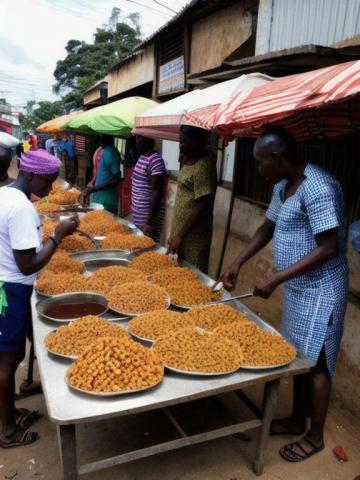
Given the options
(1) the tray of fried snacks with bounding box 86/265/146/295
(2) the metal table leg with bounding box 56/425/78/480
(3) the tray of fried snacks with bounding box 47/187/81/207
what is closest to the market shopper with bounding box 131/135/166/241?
(3) the tray of fried snacks with bounding box 47/187/81/207

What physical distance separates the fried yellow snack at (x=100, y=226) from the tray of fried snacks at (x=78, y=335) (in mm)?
2067

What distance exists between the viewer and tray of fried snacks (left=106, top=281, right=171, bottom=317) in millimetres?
2359

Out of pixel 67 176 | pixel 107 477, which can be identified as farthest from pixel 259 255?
pixel 67 176

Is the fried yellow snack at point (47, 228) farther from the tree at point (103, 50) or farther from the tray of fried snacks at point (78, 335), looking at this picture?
the tree at point (103, 50)

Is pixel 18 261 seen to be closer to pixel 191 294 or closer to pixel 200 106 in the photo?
pixel 191 294

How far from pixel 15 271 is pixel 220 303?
1.28 metres

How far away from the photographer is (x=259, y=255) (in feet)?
14.8

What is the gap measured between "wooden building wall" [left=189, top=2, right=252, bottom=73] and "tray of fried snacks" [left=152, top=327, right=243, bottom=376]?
13.2ft

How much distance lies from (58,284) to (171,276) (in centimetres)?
80

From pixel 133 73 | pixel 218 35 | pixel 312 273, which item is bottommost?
pixel 312 273

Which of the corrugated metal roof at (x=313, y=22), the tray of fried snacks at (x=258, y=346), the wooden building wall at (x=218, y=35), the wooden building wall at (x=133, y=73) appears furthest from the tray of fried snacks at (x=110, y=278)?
the wooden building wall at (x=133, y=73)

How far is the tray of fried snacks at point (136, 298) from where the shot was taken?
2359mm

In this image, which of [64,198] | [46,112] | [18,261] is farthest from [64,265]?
[46,112]

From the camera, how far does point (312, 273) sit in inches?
86.7
